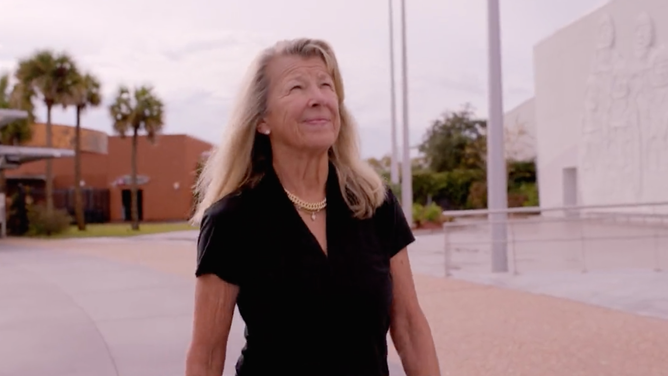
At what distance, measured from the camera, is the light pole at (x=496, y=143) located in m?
12.3

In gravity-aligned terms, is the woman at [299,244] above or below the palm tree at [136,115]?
below

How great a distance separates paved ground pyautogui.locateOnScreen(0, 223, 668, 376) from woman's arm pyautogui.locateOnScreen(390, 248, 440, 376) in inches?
146

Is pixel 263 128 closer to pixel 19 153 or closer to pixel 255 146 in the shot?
pixel 255 146

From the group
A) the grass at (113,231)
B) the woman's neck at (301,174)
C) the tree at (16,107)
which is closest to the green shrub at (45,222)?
the grass at (113,231)

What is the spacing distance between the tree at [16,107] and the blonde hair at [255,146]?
116ft

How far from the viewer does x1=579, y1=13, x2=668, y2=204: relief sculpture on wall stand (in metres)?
24.0

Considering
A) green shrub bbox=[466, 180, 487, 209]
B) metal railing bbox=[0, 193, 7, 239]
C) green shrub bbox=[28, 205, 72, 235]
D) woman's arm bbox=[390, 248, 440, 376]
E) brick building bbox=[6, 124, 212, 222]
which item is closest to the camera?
woman's arm bbox=[390, 248, 440, 376]

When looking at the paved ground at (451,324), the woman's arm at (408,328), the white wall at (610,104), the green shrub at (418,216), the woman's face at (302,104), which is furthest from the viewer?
the green shrub at (418,216)

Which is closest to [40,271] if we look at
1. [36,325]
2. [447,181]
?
[36,325]

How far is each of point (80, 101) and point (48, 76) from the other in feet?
5.48

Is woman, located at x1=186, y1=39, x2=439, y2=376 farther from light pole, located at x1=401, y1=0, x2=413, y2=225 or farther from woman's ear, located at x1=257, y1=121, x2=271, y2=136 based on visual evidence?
light pole, located at x1=401, y1=0, x2=413, y2=225

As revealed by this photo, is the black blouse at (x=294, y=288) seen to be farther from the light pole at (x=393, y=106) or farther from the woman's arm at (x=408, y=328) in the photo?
the light pole at (x=393, y=106)

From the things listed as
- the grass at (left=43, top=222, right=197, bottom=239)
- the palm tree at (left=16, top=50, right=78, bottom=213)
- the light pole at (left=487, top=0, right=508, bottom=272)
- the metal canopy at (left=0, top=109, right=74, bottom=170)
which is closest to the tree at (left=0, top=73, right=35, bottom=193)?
the palm tree at (left=16, top=50, right=78, bottom=213)

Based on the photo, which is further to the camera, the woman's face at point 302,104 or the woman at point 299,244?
the woman's face at point 302,104
